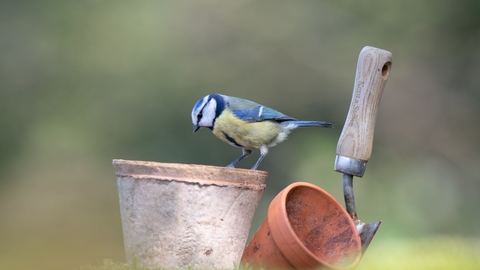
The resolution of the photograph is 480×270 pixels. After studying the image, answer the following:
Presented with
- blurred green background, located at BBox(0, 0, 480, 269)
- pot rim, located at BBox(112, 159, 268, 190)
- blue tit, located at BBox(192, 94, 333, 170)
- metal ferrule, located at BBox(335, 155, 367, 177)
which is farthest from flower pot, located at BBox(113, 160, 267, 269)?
blurred green background, located at BBox(0, 0, 480, 269)

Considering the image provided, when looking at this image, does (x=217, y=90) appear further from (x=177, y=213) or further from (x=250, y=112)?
(x=177, y=213)

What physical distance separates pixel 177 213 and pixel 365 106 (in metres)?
0.63

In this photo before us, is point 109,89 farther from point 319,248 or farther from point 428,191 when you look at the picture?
point 319,248

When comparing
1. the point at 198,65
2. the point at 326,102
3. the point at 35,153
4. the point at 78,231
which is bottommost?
the point at 78,231

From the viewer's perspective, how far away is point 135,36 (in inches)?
211

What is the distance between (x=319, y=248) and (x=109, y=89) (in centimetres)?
407

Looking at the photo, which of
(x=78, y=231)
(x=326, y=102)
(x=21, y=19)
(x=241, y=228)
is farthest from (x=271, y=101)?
(x=241, y=228)

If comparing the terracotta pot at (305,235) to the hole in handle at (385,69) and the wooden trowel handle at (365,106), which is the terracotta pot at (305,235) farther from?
the hole in handle at (385,69)

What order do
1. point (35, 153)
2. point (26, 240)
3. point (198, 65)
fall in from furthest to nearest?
point (198, 65) < point (35, 153) < point (26, 240)

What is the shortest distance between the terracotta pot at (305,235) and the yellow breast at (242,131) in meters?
0.96

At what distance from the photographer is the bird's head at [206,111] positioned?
2.39m

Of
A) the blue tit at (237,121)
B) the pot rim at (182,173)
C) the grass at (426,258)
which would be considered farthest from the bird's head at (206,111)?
the grass at (426,258)

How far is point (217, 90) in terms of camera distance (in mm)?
5074

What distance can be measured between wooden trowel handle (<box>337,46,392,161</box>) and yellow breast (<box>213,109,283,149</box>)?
0.95m
